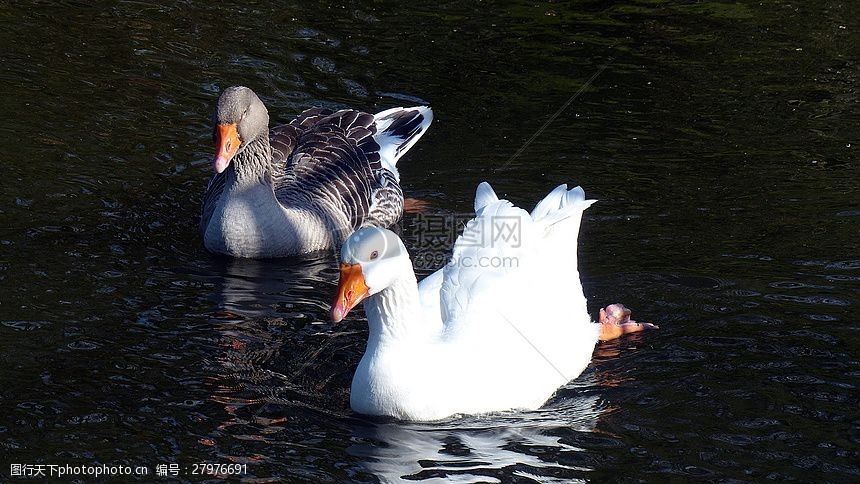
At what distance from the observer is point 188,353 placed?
23.7 feet

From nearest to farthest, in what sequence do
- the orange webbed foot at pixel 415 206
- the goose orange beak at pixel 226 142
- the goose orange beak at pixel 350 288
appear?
the goose orange beak at pixel 350 288 < the goose orange beak at pixel 226 142 < the orange webbed foot at pixel 415 206

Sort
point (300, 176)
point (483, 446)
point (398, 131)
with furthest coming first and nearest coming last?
point (398, 131), point (300, 176), point (483, 446)

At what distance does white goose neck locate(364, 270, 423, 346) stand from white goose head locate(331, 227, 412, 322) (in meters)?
0.11

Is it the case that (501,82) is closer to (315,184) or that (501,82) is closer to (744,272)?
(315,184)

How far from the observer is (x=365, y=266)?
20.6ft

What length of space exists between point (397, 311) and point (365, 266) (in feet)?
1.27

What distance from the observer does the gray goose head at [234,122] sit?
889cm

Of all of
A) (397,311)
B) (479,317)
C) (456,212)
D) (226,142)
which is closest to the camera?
(397,311)

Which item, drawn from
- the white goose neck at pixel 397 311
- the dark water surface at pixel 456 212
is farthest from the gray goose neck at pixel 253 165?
the white goose neck at pixel 397 311

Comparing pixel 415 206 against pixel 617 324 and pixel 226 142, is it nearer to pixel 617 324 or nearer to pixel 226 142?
pixel 226 142

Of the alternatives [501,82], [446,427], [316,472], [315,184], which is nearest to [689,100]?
[501,82]

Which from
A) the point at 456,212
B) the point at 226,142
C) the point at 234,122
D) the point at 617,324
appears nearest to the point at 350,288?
the point at 617,324

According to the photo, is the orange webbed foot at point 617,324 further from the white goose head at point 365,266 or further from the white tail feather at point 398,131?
the white tail feather at point 398,131

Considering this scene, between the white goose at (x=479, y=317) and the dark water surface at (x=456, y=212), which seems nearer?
the dark water surface at (x=456, y=212)
